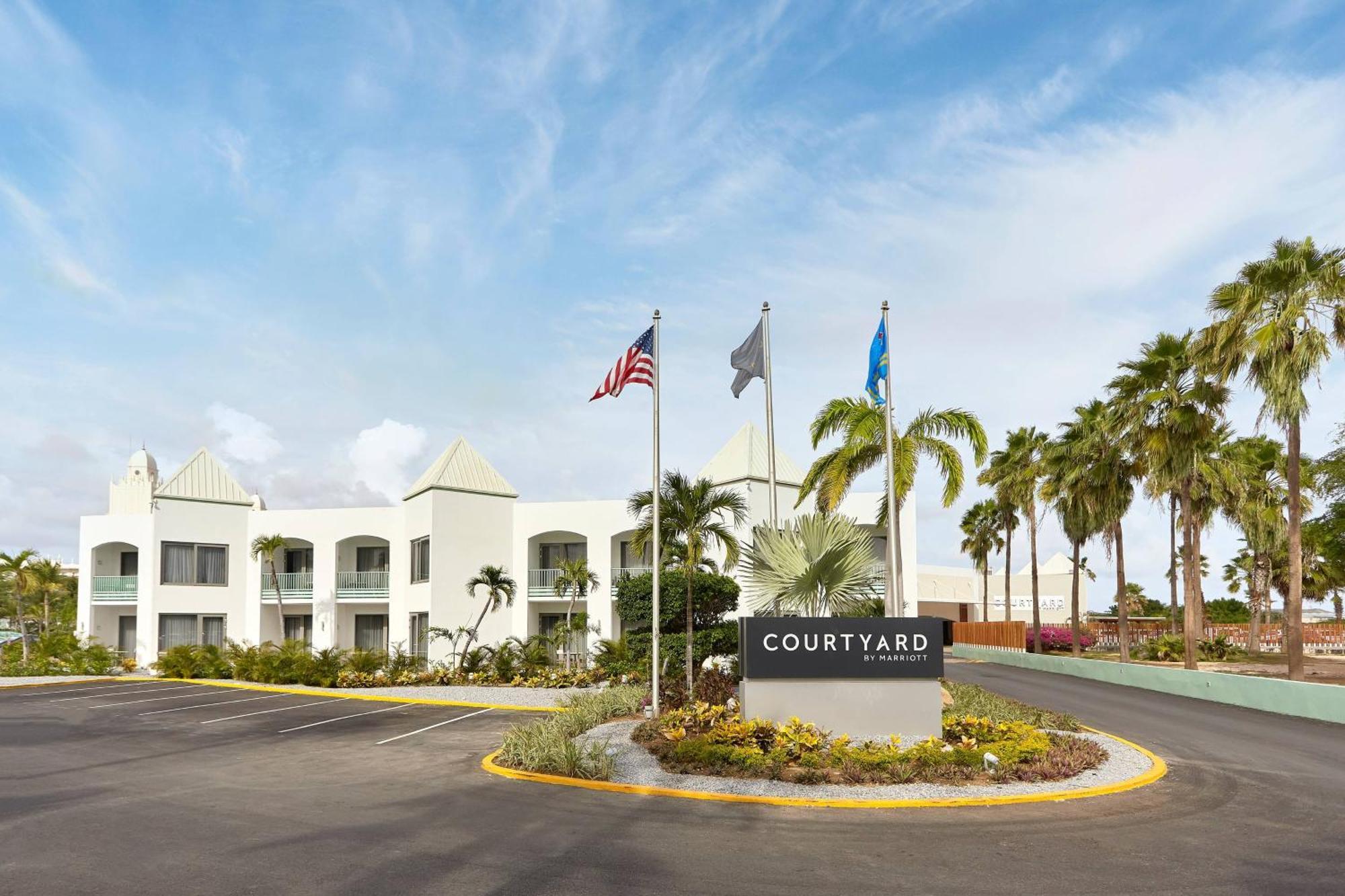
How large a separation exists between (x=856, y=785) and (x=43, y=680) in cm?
3248

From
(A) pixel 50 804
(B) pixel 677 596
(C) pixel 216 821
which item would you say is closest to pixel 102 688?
(B) pixel 677 596

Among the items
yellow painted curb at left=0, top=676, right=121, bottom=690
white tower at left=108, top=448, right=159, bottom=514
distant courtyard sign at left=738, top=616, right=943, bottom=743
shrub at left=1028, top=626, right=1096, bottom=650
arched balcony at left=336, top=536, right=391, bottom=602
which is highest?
white tower at left=108, top=448, right=159, bottom=514

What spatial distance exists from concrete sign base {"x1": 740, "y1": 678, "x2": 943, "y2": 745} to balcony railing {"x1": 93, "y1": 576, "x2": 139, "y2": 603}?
3227cm

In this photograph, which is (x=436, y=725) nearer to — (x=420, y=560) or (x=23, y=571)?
(x=420, y=560)

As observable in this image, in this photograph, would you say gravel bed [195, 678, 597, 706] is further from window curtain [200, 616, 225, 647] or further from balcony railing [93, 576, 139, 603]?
balcony railing [93, 576, 139, 603]

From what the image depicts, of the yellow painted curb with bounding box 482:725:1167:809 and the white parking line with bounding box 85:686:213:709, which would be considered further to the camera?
the white parking line with bounding box 85:686:213:709

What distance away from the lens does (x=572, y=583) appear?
32.9m

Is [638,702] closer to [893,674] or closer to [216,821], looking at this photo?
[893,674]

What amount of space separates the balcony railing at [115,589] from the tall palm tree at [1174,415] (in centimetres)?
3689

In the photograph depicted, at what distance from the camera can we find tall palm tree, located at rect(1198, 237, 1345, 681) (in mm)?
23844

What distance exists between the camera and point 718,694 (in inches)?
798

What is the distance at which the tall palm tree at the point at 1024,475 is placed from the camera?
45906mm

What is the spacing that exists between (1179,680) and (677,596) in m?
14.5

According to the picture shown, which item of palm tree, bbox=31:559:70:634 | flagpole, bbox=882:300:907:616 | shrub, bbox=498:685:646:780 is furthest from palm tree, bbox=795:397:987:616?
palm tree, bbox=31:559:70:634
